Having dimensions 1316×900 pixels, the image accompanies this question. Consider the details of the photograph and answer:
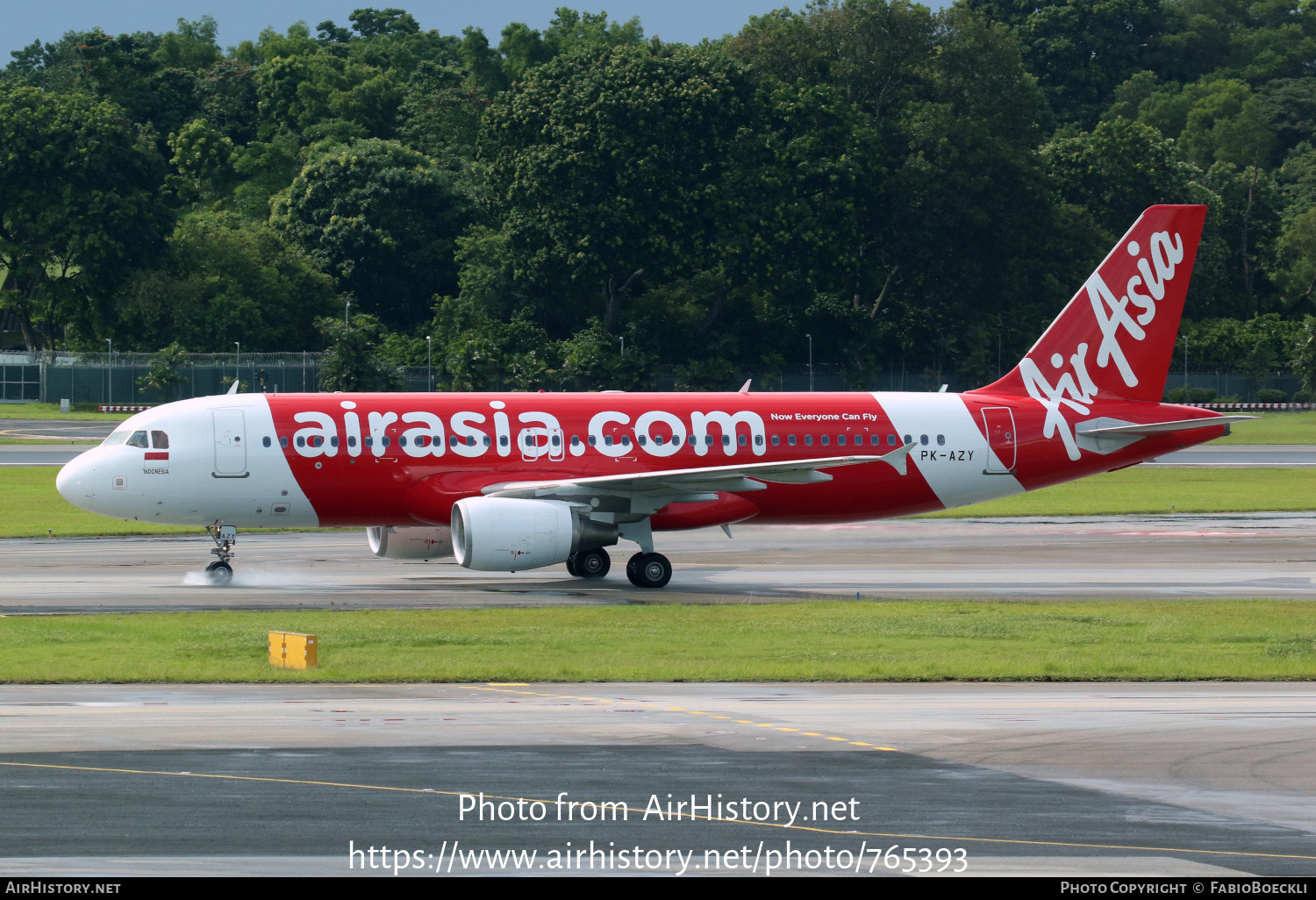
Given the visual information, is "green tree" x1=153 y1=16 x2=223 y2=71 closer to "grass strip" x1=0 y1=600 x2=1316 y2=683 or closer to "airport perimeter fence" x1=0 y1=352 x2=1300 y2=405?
"airport perimeter fence" x1=0 y1=352 x2=1300 y2=405

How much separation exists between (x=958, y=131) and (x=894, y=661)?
98.2m

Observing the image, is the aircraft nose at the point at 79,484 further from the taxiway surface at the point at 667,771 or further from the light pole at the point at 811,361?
the light pole at the point at 811,361

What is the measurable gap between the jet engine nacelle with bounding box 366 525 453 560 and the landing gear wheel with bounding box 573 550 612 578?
2963 mm

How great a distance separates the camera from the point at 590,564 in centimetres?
3478

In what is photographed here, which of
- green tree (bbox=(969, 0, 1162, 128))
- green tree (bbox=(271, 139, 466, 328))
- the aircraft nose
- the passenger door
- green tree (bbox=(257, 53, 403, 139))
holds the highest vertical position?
green tree (bbox=(969, 0, 1162, 128))

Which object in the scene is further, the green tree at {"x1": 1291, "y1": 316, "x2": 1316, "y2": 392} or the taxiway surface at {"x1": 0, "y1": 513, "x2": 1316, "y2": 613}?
the green tree at {"x1": 1291, "y1": 316, "x2": 1316, "y2": 392}

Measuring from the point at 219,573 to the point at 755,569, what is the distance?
1257 centimetres

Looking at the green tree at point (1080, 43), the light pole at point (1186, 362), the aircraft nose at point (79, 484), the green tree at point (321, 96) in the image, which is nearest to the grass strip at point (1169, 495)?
the aircraft nose at point (79, 484)

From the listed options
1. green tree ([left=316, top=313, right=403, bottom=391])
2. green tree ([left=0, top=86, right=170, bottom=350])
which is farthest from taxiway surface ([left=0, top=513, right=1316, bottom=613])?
green tree ([left=0, top=86, right=170, bottom=350])

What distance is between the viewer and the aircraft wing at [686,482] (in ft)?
105

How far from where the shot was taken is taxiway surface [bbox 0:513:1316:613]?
31422 mm

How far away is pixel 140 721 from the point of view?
1833 cm

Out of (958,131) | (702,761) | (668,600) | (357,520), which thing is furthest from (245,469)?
(958,131)

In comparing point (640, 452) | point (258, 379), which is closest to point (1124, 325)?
point (640, 452)
